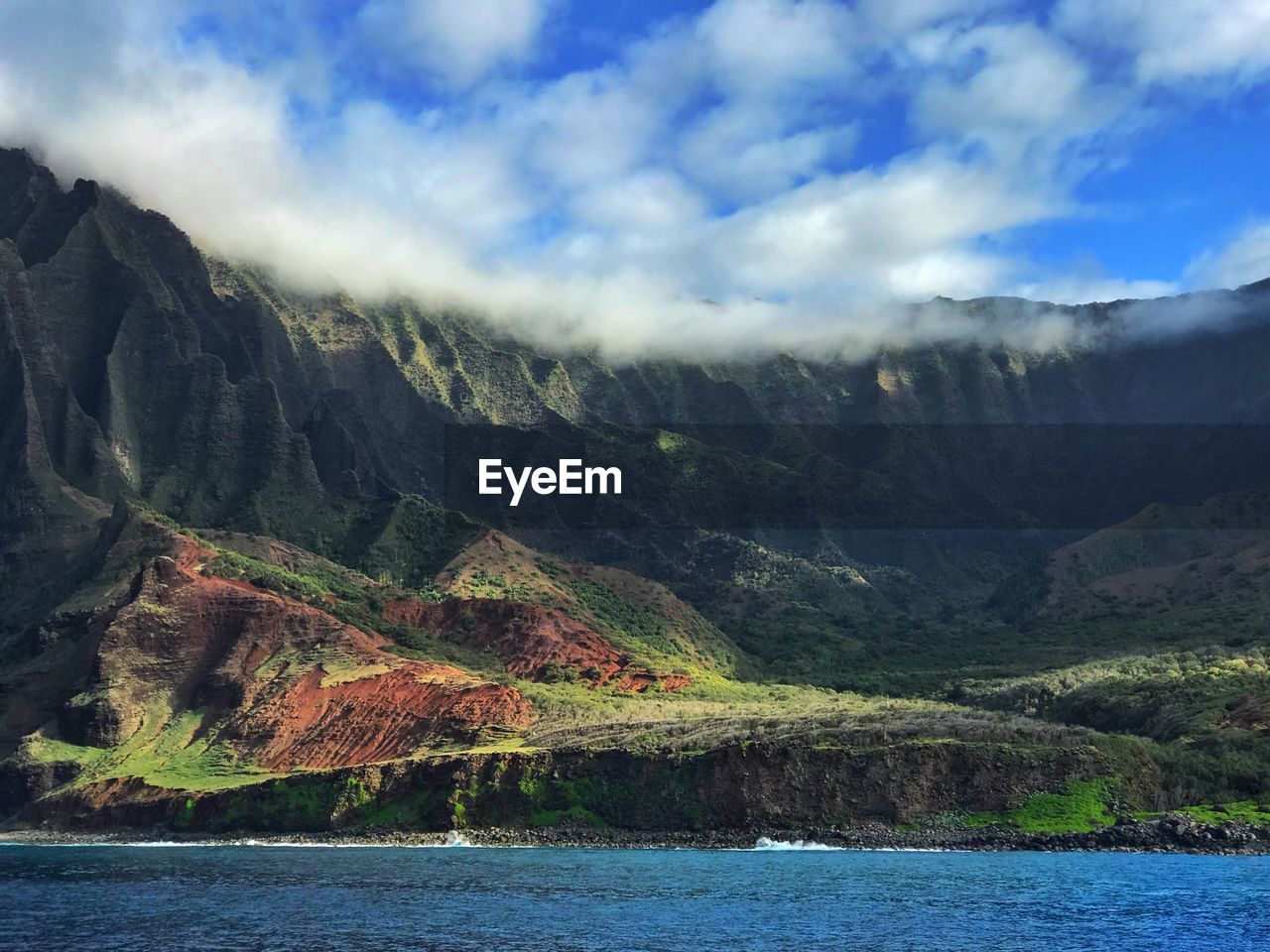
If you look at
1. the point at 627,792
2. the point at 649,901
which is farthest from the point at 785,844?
the point at 649,901

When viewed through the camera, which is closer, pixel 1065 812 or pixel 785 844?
pixel 1065 812

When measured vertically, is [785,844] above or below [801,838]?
below

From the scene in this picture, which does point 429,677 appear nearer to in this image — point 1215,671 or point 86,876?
point 86,876

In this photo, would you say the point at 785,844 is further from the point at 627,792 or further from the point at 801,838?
the point at 627,792

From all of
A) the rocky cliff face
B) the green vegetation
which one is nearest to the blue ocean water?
the green vegetation

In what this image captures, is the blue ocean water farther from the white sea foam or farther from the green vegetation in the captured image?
the green vegetation

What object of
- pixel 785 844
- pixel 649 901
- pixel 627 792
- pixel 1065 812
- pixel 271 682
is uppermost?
pixel 271 682
